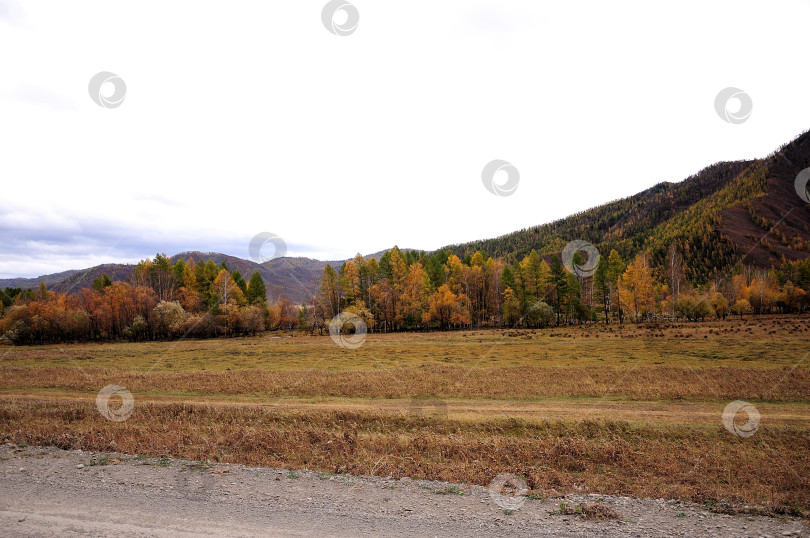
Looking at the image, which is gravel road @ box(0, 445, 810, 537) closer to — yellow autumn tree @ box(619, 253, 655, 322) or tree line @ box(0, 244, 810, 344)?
tree line @ box(0, 244, 810, 344)

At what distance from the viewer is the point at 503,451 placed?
12961 millimetres

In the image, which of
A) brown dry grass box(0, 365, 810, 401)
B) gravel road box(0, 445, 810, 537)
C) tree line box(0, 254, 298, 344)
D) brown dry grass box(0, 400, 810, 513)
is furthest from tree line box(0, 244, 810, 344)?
gravel road box(0, 445, 810, 537)

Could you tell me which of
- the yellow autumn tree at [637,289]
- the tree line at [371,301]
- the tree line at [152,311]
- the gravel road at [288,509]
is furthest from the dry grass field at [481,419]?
the yellow autumn tree at [637,289]

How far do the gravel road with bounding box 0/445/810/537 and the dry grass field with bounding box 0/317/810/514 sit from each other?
930 mm

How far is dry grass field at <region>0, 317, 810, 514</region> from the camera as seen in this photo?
11.2 meters

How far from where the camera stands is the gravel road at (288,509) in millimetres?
7367

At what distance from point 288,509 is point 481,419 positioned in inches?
440

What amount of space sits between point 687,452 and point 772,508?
18.2 ft

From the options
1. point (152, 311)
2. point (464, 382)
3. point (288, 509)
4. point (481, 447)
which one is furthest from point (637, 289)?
point (152, 311)

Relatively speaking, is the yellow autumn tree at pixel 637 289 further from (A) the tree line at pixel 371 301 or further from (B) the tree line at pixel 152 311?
(B) the tree line at pixel 152 311

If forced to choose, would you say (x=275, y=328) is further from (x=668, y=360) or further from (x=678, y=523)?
(x=678, y=523)

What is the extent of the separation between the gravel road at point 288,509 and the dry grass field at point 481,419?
93 centimetres

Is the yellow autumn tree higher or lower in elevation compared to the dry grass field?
higher

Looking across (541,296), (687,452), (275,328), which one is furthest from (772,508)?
(275,328)
